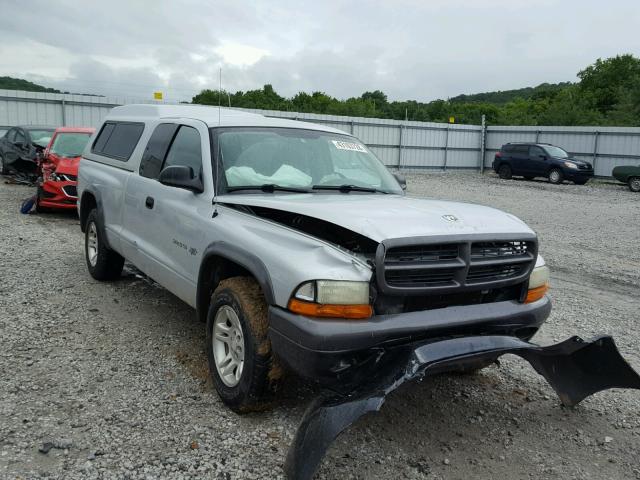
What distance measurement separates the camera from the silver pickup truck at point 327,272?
2.99m

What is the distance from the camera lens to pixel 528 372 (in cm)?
452

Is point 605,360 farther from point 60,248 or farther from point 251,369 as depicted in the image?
point 60,248

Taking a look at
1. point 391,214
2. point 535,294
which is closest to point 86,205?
point 391,214

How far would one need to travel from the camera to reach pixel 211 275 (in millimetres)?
4004

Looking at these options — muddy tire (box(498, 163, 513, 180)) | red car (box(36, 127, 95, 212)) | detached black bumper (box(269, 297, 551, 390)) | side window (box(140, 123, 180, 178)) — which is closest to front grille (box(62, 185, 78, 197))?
red car (box(36, 127, 95, 212))

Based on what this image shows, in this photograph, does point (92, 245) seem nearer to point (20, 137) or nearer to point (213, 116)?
point (213, 116)

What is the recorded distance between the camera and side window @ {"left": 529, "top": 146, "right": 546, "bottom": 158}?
81.5 ft

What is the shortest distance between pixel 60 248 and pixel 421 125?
23.1 meters

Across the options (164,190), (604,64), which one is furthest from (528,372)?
(604,64)

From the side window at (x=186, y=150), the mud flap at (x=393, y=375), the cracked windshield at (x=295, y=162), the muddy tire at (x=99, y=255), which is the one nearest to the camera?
the mud flap at (x=393, y=375)

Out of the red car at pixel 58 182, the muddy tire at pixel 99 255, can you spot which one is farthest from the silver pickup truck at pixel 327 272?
the red car at pixel 58 182

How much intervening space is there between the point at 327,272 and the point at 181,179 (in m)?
A: 1.61

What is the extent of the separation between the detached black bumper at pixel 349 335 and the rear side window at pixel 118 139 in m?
3.28

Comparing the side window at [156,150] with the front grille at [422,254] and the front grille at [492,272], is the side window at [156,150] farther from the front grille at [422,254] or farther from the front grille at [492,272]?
the front grille at [492,272]
